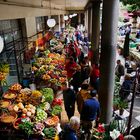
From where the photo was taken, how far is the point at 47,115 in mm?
6367

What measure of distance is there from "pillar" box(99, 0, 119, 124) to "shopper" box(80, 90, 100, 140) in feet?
3.42

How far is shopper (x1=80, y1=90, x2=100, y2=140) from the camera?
234 inches

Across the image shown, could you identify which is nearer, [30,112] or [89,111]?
[30,112]

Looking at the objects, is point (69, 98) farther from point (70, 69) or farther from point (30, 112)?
point (70, 69)

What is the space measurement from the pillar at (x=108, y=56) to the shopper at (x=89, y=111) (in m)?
1.04

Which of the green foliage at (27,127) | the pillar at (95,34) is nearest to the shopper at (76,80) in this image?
the green foliage at (27,127)

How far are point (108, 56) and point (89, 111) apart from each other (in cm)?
177

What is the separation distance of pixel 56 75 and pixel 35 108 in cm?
311

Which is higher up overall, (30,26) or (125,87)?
(30,26)

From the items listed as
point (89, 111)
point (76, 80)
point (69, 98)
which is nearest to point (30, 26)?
point (76, 80)

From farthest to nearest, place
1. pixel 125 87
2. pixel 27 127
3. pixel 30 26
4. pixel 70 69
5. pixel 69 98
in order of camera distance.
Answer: pixel 30 26 < pixel 70 69 < pixel 125 87 < pixel 69 98 < pixel 27 127

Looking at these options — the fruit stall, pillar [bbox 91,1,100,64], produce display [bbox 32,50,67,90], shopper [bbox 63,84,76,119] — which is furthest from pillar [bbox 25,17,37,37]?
shopper [bbox 63,84,76,119]

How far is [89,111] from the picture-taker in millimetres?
6035

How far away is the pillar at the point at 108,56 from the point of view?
626 centimetres
